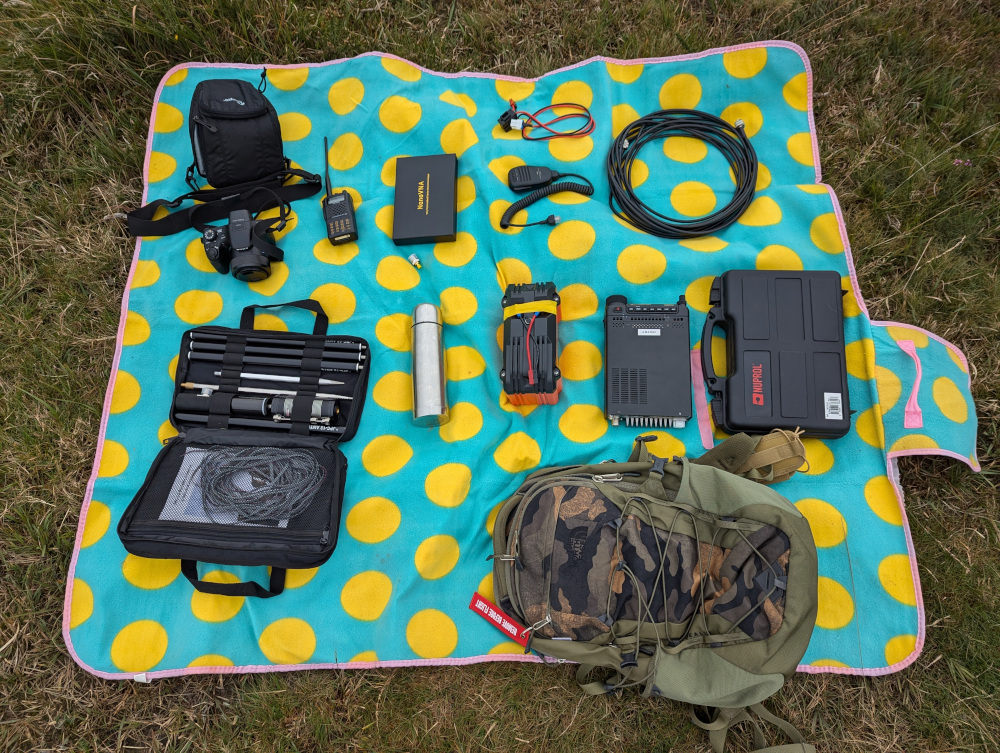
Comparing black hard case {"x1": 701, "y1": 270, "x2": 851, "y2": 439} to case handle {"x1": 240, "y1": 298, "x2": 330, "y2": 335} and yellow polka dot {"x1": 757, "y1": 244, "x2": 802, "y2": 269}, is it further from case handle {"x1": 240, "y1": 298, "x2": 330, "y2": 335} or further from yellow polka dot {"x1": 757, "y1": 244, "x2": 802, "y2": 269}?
case handle {"x1": 240, "y1": 298, "x2": 330, "y2": 335}

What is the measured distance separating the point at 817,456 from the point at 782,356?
471mm

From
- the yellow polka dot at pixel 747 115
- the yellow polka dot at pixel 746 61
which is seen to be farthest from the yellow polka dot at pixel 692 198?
the yellow polka dot at pixel 746 61

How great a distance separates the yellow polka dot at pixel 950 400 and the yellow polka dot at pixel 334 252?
110 inches

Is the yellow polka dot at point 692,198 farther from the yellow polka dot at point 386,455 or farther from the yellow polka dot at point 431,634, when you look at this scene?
the yellow polka dot at point 431,634

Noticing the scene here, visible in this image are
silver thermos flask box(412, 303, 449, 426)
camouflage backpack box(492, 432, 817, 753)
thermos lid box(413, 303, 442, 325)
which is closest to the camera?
camouflage backpack box(492, 432, 817, 753)

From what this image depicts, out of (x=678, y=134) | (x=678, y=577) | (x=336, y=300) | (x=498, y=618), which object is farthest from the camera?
(x=678, y=134)

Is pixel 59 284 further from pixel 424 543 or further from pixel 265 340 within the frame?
pixel 424 543

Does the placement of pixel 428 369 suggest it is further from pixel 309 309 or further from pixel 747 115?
pixel 747 115

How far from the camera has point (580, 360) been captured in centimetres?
254

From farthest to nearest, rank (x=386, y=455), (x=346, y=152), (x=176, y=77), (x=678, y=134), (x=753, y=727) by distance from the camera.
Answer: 1. (x=176, y=77)
2. (x=346, y=152)
3. (x=678, y=134)
4. (x=386, y=455)
5. (x=753, y=727)

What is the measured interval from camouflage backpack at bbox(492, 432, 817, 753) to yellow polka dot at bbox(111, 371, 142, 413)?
6.17 ft

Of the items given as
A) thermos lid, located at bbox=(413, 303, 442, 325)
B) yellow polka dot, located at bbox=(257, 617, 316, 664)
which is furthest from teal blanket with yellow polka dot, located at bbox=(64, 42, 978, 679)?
Result: thermos lid, located at bbox=(413, 303, 442, 325)

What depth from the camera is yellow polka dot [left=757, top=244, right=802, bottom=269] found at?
2.59 m

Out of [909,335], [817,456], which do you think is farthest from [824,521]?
[909,335]
